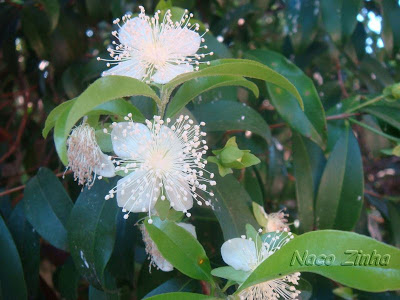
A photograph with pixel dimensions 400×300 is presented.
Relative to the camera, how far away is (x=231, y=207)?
78 cm

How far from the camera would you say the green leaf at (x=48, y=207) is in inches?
32.7

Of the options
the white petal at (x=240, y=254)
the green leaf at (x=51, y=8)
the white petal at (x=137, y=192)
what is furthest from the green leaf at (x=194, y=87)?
the green leaf at (x=51, y=8)

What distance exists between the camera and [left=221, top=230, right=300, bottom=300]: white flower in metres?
0.66

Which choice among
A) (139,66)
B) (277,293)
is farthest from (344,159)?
(139,66)

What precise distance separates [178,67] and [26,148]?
94cm

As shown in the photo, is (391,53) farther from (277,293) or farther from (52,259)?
(52,259)

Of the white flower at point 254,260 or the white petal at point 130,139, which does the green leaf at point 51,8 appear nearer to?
the white petal at point 130,139

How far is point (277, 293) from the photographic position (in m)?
0.72

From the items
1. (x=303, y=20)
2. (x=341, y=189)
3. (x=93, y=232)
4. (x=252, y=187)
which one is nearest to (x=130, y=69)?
(x=93, y=232)

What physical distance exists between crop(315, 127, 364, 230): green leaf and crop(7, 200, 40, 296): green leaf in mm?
578

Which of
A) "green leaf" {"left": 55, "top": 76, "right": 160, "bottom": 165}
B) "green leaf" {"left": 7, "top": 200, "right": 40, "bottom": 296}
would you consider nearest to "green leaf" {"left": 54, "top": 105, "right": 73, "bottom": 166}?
"green leaf" {"left": 55, "top": 76, "right": 160, "bottom": 165}

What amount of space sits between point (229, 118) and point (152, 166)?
0.24 metres

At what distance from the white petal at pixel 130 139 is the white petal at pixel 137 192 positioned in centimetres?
3

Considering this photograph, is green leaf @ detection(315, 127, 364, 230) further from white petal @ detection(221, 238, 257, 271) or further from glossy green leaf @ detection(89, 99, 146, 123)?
glossy green leaf @ detection(89, 99, 146, 123)
